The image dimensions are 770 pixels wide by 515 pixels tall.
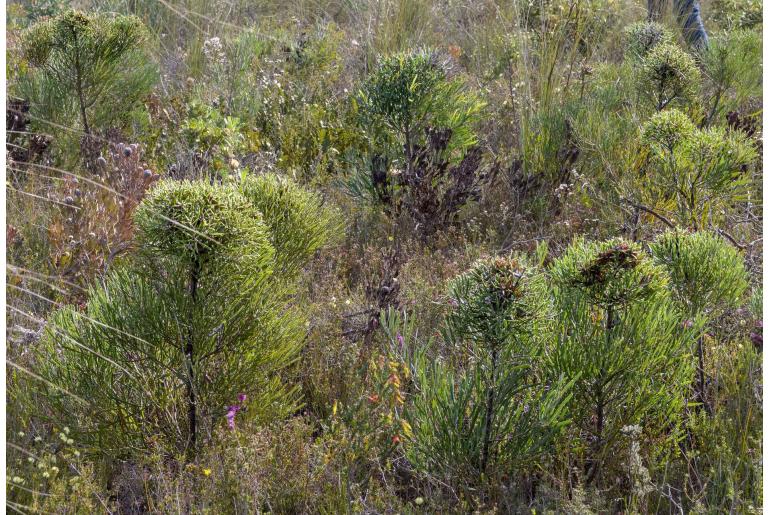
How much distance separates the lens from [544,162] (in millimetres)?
4148

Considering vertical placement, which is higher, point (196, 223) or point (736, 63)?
point (736, 63)

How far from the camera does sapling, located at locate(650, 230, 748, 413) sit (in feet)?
6.33

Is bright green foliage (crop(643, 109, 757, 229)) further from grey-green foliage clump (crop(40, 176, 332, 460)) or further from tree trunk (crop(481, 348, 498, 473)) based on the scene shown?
grey-green foliage clump (crop(40, 176, 332, 460))

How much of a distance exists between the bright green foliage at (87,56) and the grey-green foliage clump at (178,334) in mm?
2155

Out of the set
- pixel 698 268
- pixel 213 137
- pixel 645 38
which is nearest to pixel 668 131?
pixel 698 268

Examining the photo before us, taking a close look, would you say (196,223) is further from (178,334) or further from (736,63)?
(736,63)

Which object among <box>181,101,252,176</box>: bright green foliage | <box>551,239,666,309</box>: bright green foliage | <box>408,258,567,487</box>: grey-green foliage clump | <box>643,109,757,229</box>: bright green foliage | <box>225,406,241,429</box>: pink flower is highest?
<box>643,109,757,229</box>: bright green foliage

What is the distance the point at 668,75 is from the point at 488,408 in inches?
87.5

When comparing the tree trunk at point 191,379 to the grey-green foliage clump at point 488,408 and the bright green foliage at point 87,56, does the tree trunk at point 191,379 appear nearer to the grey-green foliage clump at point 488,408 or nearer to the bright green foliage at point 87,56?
the grey-green foliage clump at point 488,408

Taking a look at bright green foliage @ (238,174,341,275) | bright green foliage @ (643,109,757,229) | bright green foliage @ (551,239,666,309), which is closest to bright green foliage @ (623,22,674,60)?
bright green foliage @ (643,109,757,229)

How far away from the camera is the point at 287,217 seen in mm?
2447

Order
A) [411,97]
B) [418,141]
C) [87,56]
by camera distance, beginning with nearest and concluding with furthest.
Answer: [411,97]
[87,56]
[418,141]

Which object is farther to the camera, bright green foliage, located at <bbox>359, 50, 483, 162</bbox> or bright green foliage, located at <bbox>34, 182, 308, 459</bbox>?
bright green foliage, located at <bbox>359, 50, 483, 162</bbox>

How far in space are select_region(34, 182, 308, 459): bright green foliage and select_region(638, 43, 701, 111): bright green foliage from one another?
216 centimetres
